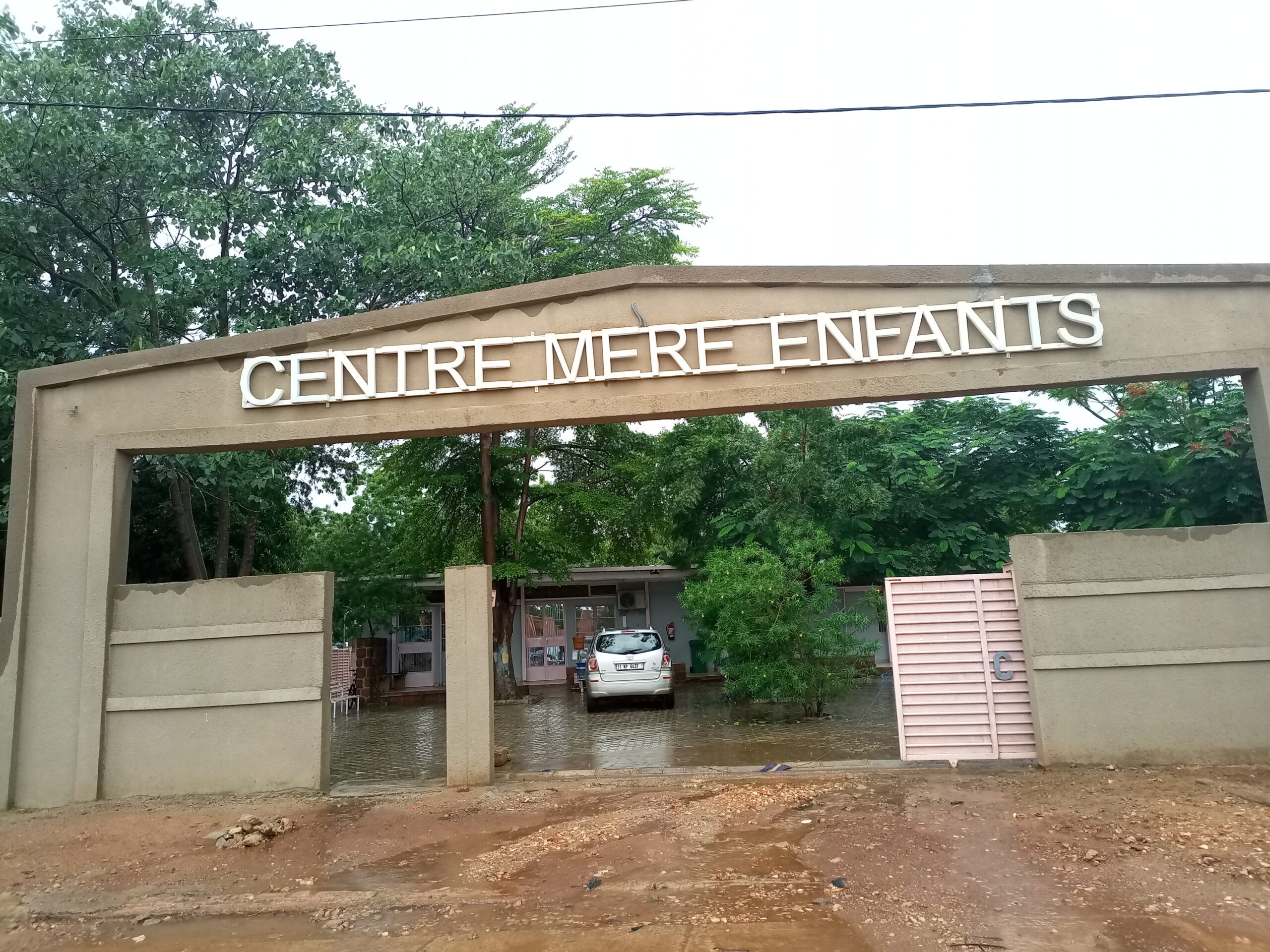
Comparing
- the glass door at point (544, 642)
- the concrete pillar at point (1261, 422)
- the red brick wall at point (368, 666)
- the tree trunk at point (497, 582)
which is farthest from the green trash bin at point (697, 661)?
the concrete pillar at point (1261, 422)

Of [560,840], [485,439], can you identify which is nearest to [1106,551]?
[560,840]

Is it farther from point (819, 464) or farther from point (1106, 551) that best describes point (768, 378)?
point (819, 464)

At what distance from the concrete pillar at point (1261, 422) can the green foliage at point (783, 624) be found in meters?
5.52

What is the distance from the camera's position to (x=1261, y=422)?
25.5ft

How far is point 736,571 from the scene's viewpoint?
12.5 meters

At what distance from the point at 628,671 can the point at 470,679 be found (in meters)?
6.91

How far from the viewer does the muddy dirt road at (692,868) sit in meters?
4.60

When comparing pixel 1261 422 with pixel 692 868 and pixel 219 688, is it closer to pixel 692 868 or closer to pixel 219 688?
pixel 692 868

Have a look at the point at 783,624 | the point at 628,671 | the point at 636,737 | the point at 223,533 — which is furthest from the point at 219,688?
the point at 628,671

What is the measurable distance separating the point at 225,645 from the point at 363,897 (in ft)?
12.3

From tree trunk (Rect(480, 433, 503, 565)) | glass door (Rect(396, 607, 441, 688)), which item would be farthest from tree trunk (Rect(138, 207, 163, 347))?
glass door (Rect(396, 607, 441, 688))

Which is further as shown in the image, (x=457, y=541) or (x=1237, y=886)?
(x=457, y=541)

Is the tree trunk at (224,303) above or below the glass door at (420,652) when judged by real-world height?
above

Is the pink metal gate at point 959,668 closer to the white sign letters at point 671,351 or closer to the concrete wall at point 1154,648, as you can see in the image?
the concrete wall at point 1154,648
